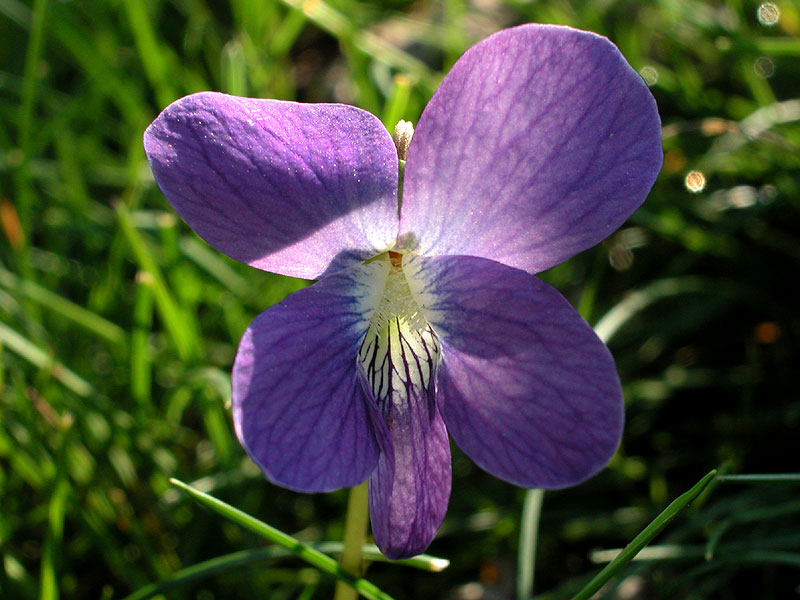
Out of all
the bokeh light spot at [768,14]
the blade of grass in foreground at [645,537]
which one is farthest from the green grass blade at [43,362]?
the bokeh light spot at [768,14]

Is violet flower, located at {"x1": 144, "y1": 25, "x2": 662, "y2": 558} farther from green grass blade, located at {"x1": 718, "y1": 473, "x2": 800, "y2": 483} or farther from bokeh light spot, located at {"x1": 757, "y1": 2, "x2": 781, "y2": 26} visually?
bokeh light spot, located at {"x1": 757, "y1": 2, "x2": 781, "y2": 26}

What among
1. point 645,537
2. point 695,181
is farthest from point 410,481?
point 695,181

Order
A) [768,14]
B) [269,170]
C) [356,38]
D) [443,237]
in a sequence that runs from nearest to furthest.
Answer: [269,170]
[443,237]
[356,38]
[768,14]

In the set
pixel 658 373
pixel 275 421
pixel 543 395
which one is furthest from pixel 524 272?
pixel 658 373

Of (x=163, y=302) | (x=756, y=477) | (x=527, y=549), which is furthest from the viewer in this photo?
(x=163, y=302)

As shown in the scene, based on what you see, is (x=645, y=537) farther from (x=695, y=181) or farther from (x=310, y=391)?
(x=695, y=181)

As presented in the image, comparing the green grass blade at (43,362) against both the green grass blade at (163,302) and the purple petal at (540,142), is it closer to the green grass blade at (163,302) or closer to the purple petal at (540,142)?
the green grass blade at (163,302)

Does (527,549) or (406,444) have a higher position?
(406,444)
